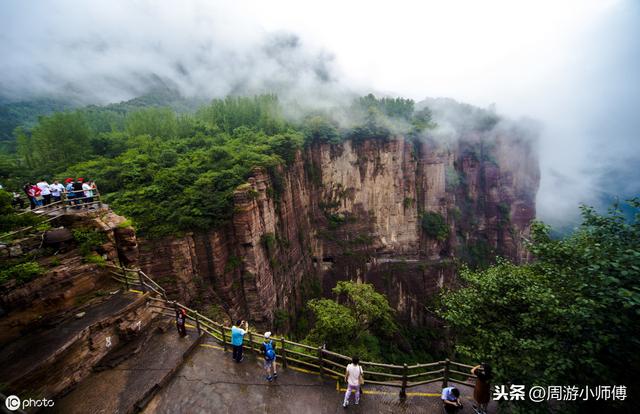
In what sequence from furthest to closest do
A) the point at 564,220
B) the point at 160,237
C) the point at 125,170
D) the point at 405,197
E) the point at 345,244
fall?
the point at 564,220
the point at 405,197
the point at 345,244
the point at 125,170
the point at 160,237

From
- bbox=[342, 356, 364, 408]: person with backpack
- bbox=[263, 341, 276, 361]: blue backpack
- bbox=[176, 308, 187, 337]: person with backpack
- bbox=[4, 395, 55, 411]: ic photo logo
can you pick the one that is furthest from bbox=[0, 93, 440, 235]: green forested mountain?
bbox=[342, 356, 364, 408]: person with backpack

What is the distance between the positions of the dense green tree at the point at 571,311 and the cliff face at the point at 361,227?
18.7m

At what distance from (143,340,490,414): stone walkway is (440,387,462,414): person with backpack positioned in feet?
1.69

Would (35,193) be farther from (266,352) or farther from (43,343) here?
(266,352)

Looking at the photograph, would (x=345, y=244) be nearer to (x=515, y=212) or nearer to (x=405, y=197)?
(x=405, y=197)

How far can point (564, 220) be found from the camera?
111625 mm

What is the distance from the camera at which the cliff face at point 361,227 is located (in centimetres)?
2286

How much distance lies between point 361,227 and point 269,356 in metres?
40.0

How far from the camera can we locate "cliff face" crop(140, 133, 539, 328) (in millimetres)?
22859

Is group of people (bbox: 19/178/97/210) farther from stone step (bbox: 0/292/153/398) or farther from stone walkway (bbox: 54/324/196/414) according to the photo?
stone walkway (bbox: 54/324/196/414)

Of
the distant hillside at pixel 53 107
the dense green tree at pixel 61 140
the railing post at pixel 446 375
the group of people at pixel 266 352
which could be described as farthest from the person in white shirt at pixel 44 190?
the distant hillside at pixel 53 107

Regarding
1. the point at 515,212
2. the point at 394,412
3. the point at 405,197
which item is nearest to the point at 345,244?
the point at 405,197

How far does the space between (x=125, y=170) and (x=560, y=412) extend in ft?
99.1

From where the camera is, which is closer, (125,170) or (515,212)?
(125,170)
